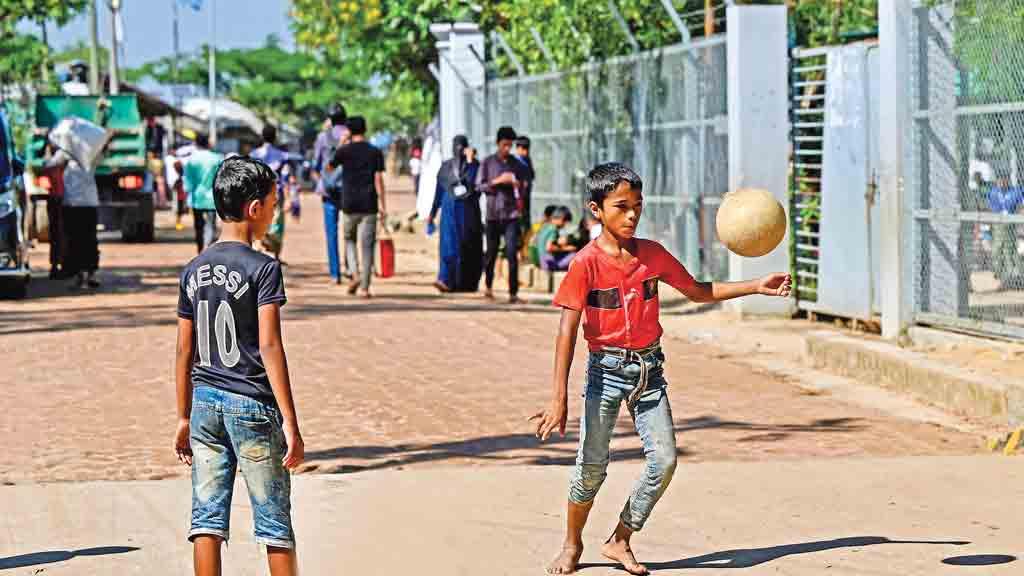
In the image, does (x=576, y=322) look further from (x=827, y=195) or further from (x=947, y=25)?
(x=827, y=195)

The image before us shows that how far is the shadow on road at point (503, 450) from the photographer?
888 cm

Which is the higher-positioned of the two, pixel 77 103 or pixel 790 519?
pixel 77 103

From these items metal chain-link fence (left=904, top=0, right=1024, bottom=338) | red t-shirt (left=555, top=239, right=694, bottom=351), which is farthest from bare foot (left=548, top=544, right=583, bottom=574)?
metal chain-link fence (left=904, top=0, right=1024, bottom=338)

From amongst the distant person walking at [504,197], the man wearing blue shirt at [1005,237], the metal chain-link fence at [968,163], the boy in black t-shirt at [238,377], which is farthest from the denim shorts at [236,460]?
the distant person walking at [504,197]

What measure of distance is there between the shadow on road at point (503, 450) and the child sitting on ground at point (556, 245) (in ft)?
29.2

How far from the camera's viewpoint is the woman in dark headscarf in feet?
60.5

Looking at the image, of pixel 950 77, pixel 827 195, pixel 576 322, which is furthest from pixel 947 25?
pixel 576 322

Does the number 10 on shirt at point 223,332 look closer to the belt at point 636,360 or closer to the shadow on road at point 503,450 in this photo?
the belt at point 636,360

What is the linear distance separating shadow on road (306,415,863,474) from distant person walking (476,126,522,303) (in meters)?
7.42

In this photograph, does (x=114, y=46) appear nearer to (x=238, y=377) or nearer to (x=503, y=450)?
(x=503, y=450)

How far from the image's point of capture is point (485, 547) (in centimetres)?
678

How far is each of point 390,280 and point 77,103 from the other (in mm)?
10501

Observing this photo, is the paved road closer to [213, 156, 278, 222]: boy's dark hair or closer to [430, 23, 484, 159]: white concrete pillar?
[213, 156, 278, 222]: boy's dark hair

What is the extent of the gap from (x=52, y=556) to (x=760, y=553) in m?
2.68
